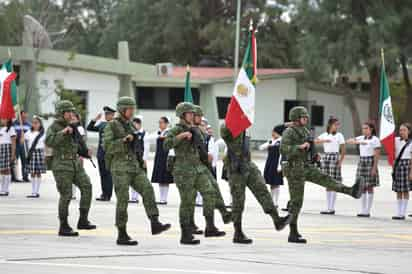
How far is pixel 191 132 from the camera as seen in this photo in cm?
1308

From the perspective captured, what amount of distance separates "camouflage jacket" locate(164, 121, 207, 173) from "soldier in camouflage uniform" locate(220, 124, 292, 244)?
0.49 m

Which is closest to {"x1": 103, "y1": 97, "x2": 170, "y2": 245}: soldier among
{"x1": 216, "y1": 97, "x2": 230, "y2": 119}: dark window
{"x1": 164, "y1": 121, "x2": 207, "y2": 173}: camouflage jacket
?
{"x1": 164, "y1": 121, "x2": 207, "y2": 173}: camouflage jacket

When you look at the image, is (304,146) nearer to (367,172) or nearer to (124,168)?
(124,168)

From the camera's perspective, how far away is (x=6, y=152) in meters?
22.3

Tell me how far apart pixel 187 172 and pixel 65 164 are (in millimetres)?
1901

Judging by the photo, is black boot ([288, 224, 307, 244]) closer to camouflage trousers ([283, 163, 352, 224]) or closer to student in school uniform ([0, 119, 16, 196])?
camouflage trousers ([283, 163, 352, 224])

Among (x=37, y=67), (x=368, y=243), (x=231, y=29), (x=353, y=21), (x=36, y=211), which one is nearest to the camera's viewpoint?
(x=368, y=243)

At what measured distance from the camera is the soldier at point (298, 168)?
13664 mm

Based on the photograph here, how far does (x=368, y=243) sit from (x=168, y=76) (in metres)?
42.9

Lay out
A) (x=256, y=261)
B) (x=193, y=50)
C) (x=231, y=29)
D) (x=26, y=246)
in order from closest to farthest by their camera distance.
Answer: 1. (x=256, y=261)
2. (x=26, y=246)
3. (x=231, y=29)
4. (x=193, y=50)

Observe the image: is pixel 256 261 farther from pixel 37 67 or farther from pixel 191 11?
pixel 191 11

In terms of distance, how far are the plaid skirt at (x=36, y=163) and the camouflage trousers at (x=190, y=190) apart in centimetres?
872

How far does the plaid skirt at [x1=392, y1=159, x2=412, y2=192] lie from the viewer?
18.6 metres

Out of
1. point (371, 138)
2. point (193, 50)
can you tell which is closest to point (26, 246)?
point (371, 138)
